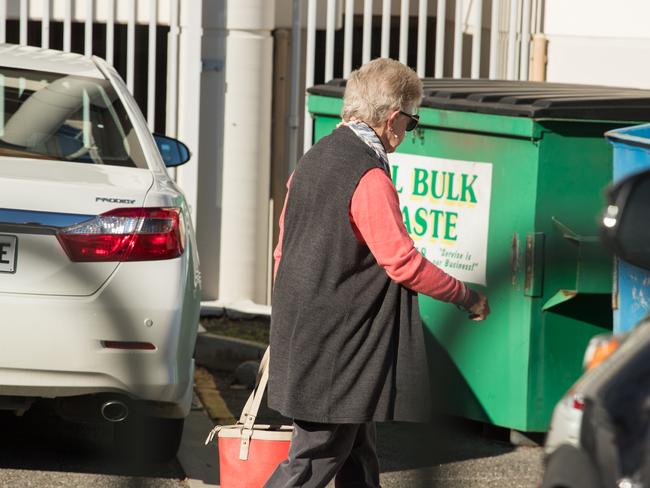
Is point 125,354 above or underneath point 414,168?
underneath

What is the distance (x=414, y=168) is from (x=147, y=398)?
1.82 metres

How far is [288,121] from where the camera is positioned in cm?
881

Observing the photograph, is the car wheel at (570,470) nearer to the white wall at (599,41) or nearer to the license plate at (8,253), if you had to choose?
the license plate at (8,253)

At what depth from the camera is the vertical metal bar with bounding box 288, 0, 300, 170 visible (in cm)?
869

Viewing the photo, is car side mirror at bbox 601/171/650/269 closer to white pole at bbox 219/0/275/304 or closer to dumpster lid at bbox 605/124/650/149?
dumpster lid at bbox 605/124/650/149

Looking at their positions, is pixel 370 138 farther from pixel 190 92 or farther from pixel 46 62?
pixel 190 92

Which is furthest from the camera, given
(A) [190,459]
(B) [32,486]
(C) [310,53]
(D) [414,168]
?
(C) [310,53]

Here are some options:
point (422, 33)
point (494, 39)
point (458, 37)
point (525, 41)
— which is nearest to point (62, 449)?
point (422, 33)

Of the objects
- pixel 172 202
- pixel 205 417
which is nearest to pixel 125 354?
pixel 172 202

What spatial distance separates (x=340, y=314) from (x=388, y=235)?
0.95ft

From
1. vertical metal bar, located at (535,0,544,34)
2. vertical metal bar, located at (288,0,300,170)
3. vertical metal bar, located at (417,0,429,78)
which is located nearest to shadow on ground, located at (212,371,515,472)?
vertical metal bar, located at (288,0,300,170)

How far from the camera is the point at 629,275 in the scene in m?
5.23

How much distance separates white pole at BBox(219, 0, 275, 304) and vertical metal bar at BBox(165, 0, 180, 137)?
13.3 inches

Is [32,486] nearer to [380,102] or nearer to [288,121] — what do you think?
[380,102]
